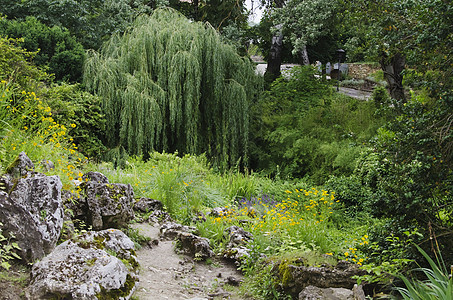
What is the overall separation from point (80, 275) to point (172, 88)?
720cm

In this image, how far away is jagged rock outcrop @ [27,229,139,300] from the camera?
3.34 meters

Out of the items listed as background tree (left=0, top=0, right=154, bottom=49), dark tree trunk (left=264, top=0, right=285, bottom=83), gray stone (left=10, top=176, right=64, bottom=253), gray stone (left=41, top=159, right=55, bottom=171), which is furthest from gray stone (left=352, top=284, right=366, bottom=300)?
dark tree trunk (left=264, top=0, right=285, bottom=83)

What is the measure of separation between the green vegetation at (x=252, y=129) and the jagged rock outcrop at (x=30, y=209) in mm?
212

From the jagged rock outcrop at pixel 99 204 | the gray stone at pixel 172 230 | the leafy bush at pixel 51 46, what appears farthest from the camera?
the leafy bush at pixel 51 46

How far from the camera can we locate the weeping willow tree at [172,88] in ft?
32.8

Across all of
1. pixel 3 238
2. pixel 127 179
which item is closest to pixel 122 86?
pixel 127 179

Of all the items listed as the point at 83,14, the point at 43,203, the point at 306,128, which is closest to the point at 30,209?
the point at 43,203

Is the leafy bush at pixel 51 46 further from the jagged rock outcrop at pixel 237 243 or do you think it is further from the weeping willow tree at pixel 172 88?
the jagged rock outcrop at pixel 237 243

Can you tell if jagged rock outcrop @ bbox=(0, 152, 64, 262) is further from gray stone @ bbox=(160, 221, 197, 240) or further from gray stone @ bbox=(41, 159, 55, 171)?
gray stone @ bbox=(160, 221, 197, 240)

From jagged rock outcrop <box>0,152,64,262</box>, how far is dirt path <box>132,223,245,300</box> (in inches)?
40.6

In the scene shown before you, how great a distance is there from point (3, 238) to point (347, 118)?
10984 mm

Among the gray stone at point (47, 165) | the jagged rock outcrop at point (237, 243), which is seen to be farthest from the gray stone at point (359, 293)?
the gray stone at point (47, 165)

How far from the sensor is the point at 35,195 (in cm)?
396

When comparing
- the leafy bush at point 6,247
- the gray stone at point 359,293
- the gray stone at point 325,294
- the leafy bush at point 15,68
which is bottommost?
the gray stone at point 325,294
